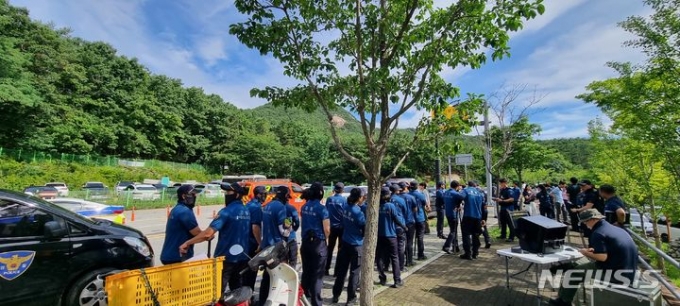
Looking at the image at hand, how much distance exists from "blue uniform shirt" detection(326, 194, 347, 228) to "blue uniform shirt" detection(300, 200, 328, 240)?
0.92 m

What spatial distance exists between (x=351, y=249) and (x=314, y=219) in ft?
2.50

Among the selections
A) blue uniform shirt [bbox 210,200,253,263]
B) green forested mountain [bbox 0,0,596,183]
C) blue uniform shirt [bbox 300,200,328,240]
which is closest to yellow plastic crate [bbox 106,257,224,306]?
blue uniform shirt [bbox 210,200,253,263]

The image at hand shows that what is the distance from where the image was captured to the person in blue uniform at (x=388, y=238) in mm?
6059

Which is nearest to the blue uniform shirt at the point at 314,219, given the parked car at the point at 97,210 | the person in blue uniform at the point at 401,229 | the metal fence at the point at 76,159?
the person in blue uniform at the point at 401,229

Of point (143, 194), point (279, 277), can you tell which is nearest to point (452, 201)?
point (279, 277)

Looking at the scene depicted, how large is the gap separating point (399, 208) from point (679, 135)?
5.52 metres

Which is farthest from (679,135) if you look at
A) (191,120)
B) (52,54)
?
(191,120)

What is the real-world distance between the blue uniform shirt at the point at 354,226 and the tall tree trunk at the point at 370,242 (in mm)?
704

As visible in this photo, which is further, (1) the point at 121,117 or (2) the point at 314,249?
(1) the point at 121,117

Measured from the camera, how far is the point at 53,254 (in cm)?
420

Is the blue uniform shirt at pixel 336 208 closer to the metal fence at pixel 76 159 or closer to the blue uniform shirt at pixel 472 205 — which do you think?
the blue uniform shirt at pixel 472 205

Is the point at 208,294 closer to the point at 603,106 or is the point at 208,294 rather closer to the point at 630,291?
the point at 630,291

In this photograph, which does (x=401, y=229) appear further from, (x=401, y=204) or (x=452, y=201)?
(x=452, y=201)

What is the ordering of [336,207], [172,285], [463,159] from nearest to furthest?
[172,285], [336,207], [463,159]
